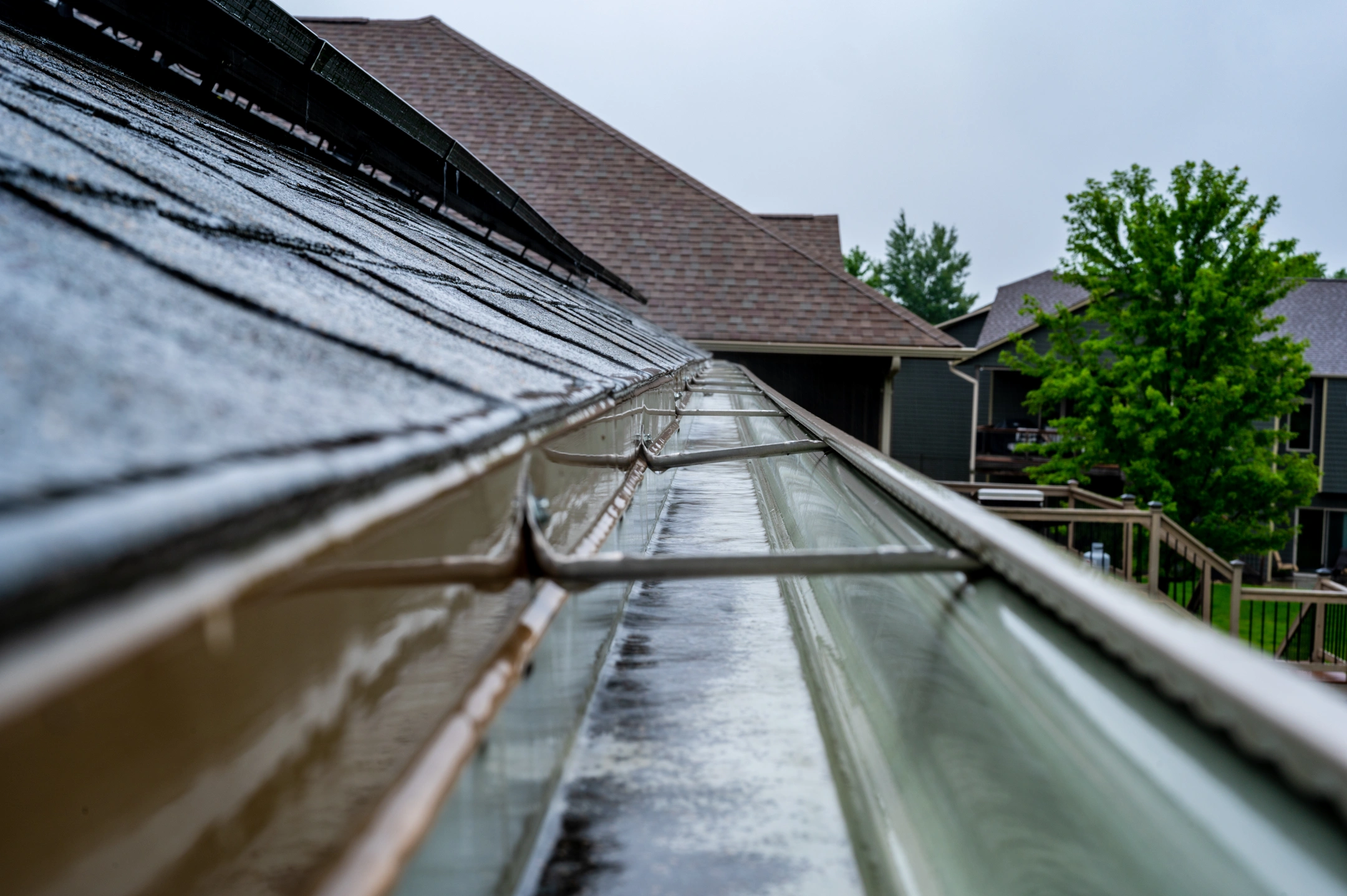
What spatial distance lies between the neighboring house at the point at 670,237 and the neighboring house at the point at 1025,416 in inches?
522

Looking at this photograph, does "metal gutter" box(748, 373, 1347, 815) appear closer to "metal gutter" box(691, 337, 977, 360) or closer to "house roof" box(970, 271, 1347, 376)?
"metal gutter" box(691, 337, 977, 360)

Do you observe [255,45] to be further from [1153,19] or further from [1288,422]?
[1153,19]

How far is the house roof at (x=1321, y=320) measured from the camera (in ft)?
82.6

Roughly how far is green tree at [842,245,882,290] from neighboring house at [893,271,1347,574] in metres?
33.1

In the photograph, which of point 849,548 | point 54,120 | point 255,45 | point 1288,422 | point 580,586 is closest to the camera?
point 580,586

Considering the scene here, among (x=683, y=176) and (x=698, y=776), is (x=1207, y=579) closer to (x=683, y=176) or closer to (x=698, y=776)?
(x=683, y=176)

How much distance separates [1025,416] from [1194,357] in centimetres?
1230

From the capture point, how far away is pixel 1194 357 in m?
16.4

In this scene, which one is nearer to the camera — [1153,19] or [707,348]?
[707,348]

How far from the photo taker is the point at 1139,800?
1.74ft

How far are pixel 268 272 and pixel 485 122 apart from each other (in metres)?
14.7

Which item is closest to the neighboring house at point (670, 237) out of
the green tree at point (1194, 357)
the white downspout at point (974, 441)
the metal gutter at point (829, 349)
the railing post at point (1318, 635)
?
the metal gutter at point (829, 349)

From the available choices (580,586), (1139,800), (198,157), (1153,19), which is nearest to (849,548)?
(580,586)

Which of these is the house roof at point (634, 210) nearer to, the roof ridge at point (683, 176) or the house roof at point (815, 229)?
the roof ridge at point (683, 176)
